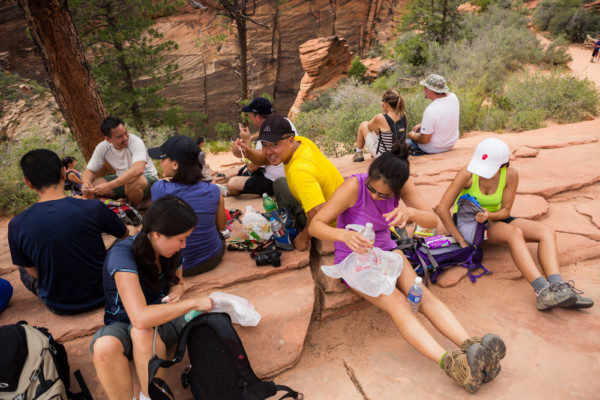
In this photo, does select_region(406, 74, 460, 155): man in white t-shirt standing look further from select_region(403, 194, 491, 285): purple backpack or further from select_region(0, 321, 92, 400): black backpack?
select_region(0, 321, 92, 400): black backpack

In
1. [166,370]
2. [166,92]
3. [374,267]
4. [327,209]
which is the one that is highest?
[327,209]

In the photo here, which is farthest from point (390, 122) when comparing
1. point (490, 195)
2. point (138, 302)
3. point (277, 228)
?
point (138, 302)

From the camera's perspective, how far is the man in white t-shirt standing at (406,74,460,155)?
4.86 meters

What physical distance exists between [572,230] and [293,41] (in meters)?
22.2

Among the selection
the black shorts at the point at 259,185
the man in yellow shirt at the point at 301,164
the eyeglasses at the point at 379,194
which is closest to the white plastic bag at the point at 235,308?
the man in yellow shirt at the point at 301,164

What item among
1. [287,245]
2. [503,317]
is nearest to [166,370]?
[287,245]

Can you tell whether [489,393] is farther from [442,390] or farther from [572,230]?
[572,230]

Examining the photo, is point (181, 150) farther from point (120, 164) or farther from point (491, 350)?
point (491, 350)

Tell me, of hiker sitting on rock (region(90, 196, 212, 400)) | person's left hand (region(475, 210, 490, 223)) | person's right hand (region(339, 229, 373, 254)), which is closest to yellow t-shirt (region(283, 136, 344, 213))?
person's right hand (region(339, 229, 373, 254))

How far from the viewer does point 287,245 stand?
10.2 ft

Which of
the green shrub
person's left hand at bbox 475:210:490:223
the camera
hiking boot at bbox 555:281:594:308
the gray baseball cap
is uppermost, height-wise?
the gray baseball cap

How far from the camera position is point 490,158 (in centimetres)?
267

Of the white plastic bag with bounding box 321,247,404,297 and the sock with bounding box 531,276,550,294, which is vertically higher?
the white plastic bag with bounding box 321,247,404,297

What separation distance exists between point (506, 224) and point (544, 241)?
11.5 inches
